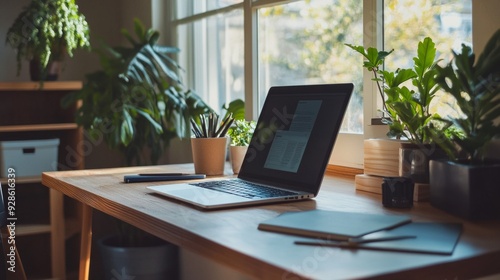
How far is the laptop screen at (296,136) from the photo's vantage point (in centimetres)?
151

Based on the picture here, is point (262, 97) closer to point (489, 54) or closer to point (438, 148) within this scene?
point (438, 148)

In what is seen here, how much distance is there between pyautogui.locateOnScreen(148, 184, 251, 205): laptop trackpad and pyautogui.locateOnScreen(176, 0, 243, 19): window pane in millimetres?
1236

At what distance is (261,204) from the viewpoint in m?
1.41

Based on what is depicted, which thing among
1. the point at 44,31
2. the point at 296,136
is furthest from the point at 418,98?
the point at 44,31

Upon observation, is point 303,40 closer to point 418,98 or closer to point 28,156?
point 418,98

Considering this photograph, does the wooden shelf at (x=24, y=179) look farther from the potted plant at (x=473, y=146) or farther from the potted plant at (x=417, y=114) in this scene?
the potted plant at (x=473, y=146)

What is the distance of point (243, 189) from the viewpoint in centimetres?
156

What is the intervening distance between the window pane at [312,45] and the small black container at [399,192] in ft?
2.24

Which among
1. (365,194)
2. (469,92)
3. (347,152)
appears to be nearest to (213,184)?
(365,194)

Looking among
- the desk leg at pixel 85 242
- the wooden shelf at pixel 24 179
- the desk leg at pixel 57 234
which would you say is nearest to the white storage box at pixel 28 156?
the wooden shelf at pixel 24 179

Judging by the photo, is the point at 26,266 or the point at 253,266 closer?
the point at 253,266

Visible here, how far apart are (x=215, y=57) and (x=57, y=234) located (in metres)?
1.10

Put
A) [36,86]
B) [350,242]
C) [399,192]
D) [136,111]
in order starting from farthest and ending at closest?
1. [36,86]
2. [136,111]
3. [399,192]
4. [350,242]

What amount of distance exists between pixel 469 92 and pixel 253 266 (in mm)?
599
